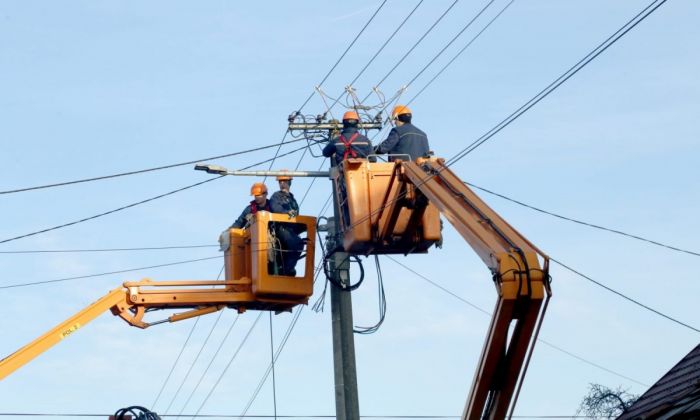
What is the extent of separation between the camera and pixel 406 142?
18.3 m

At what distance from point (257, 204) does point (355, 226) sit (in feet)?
9.19

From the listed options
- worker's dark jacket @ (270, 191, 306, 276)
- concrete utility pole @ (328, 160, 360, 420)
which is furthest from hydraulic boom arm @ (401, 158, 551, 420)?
worker's dark jacket @ (270, 191, 306, 276)

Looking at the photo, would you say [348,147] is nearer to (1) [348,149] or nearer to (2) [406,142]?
(1) [348,149]

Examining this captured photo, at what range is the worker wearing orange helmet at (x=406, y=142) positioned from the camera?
18.3m

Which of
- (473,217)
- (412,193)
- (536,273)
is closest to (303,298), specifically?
(412,193)

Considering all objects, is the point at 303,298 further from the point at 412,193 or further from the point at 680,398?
the point at 680,398

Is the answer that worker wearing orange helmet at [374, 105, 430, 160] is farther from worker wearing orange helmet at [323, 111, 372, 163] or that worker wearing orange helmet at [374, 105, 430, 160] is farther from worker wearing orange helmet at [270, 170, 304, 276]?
worker wearing orange helmet at [270, 170, 304, 276]

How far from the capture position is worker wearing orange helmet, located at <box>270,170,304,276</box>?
19188mm

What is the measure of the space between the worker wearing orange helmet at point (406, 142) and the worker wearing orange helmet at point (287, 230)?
5.51ft

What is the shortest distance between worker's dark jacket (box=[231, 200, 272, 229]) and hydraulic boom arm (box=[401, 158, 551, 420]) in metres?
6.76

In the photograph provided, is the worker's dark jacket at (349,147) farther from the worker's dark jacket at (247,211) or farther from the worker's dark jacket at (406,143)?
the worker's dark jacket at (247,211)

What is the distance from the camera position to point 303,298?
19516mm

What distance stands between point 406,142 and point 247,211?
3.08 meters

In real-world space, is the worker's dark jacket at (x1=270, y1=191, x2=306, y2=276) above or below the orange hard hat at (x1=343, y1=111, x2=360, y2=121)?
below
